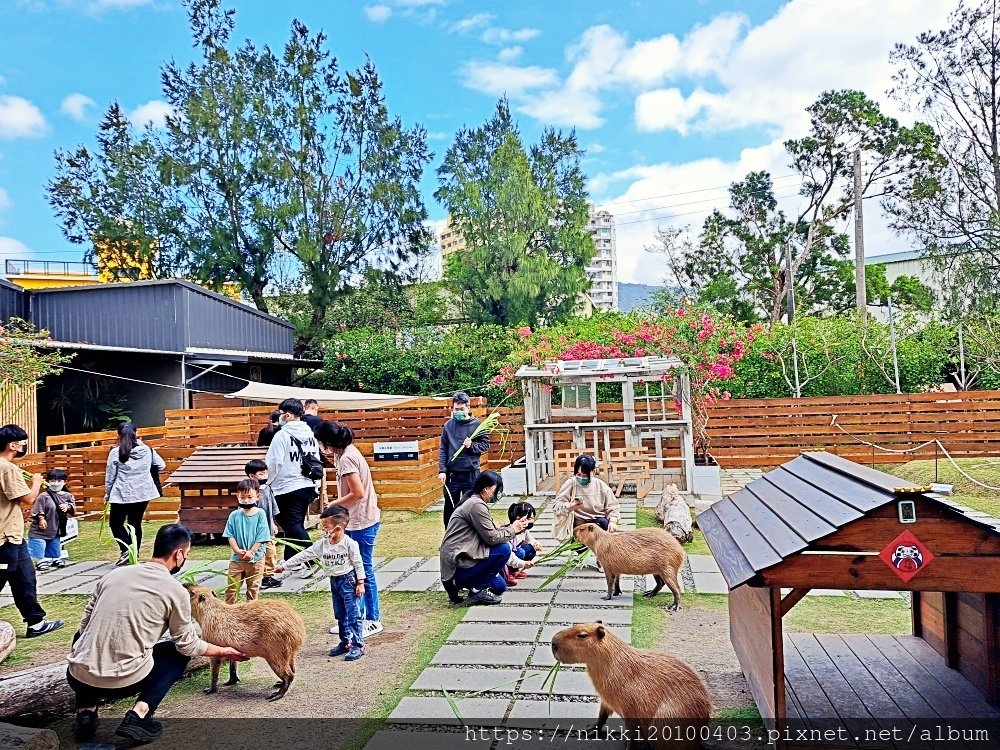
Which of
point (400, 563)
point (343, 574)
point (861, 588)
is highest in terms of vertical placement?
point (861, 588)

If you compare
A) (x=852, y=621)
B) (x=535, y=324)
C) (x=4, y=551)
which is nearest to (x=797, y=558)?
Result: (x=852, y=621)

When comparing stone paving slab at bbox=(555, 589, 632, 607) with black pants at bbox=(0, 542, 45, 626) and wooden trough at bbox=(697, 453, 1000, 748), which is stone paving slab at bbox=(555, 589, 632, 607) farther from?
black pants at bbox=(0, 542, 45, 626)

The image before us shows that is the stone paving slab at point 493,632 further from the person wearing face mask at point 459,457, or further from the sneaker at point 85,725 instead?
the person wearing face mask at point 459,457

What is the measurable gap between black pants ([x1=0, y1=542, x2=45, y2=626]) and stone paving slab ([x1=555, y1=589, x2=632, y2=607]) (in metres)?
4.14

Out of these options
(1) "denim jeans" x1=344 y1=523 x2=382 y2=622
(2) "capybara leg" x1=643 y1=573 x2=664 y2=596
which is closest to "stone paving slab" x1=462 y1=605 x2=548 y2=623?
(1) "denim jeans" x1=344 y1=523 x2=382 y2=622

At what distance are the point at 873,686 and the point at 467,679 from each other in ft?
7.32

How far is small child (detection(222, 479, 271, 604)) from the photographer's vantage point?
18.6 ft

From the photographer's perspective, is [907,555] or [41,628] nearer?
[907,555]

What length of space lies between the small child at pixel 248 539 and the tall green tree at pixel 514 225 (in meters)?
18.1

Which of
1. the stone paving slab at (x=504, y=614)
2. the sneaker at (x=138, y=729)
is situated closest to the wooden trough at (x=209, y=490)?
the stone paving slab at (x=504, y=614)

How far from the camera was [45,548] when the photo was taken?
317 inches

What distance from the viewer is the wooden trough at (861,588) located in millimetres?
2926

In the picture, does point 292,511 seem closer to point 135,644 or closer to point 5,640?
point 5,640

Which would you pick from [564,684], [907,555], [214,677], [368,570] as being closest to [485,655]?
[564,684]
